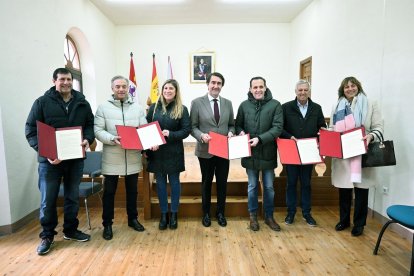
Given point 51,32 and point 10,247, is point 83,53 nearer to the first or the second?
point 51,32

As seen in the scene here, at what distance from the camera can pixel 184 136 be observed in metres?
2.63

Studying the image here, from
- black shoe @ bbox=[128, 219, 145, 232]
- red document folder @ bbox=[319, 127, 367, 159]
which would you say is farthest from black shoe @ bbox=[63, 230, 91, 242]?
red document folder @ bbox=[319, 127, 367, 159]

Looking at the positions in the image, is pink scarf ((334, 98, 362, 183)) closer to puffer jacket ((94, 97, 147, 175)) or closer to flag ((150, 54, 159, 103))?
puffer jacket ((94, 97, 147, 175))

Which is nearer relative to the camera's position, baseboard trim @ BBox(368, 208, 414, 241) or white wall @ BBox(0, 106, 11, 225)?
baseboard trim @ BBox(368, 208, 414, 241)

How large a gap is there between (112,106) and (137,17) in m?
4.31

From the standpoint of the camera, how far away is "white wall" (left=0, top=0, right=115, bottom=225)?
2.76 metres

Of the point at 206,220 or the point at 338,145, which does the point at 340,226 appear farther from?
the point at 206,220

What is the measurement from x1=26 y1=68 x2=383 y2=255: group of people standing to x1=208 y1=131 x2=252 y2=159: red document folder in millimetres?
57

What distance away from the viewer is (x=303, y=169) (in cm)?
282

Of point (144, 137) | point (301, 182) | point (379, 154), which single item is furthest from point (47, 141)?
point (379, 154)

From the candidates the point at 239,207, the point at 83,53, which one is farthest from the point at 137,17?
the point at 239,207

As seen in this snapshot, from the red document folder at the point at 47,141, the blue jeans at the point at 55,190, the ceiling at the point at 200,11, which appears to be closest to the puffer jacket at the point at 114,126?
the blue jeans at the point at 55,190

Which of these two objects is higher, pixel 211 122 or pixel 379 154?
pixel 211 122

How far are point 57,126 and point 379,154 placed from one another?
2.69m
